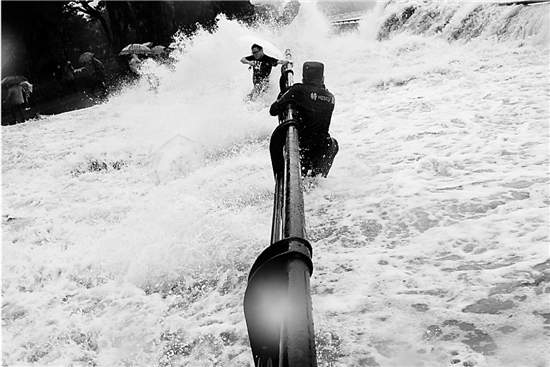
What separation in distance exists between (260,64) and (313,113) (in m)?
4.50

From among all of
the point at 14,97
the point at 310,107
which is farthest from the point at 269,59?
the point at 14,97

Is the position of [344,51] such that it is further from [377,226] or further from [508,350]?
[508,350]

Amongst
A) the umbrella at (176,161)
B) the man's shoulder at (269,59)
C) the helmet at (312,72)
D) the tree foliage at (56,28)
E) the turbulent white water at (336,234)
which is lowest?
the turbulent white water at (336,234)

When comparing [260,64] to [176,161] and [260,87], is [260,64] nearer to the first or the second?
[260,87]

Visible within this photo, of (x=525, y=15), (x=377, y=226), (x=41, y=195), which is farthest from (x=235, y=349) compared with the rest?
(x=525, y=15)

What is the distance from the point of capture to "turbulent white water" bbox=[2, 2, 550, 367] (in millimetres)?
2929

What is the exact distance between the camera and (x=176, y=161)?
22.1ft

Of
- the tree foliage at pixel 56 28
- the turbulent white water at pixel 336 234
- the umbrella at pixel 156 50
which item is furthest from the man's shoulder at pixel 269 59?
the tree foliage at pixel 56 28

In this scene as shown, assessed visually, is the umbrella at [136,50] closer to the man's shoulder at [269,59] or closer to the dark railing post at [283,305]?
the man's shoulder at [269,59]

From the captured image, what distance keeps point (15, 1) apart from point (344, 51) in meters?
18.4

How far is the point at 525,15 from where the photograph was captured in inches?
414

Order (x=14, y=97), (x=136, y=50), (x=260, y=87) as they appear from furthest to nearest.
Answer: (x=136, y=50), (x=14, y=97), (x=260, y=87)

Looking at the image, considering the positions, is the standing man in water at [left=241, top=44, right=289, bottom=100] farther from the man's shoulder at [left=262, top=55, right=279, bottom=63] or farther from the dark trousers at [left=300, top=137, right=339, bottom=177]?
the dark trousers at [left=300, top=137, right=339, bottom=177]

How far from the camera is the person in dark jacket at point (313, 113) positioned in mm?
4637
